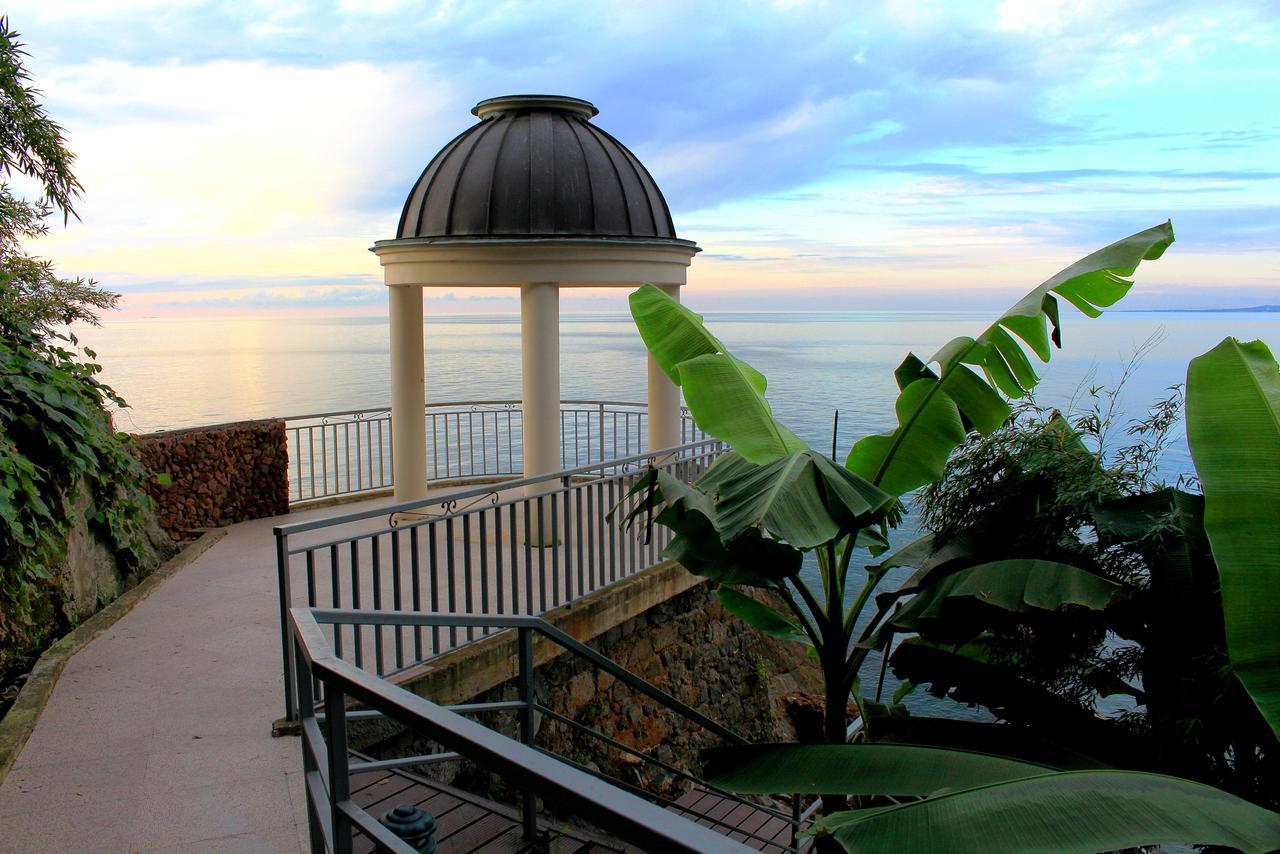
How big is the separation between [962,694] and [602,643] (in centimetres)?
379

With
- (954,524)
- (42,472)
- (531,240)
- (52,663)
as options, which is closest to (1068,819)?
(954,524)

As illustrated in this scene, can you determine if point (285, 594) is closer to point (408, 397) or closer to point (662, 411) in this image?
point (408, 397)

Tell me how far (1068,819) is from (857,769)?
1.16m

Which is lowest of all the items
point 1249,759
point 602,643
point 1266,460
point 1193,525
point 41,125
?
point 602,643

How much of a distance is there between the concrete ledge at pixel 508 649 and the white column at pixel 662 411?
240 centimetres

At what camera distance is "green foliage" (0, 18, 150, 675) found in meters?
5.89

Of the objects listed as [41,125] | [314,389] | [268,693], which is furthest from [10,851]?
[314,389]

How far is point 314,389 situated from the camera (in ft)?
144

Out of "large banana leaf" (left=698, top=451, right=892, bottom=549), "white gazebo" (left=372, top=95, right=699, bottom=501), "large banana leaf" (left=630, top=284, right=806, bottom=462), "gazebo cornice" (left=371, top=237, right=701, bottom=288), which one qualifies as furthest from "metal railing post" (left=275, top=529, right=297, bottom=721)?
"gazebo cornice" (left=371, top=237, right=701, bottom=288)

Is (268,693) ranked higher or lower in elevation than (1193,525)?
lower

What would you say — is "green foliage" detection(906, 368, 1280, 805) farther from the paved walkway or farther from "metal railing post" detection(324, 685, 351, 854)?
the paved walkway

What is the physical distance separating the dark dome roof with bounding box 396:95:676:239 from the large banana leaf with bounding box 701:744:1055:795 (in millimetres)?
6529

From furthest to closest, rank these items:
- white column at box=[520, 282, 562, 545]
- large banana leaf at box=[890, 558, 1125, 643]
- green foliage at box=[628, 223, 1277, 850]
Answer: white column at box=[520, 282, 562, 545] → green foliage at box=[628, 223, 1277, 850] → large banana leaf at box=[890, 558, 1125, 643]

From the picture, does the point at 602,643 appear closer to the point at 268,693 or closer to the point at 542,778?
the point at 268,693
